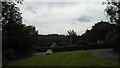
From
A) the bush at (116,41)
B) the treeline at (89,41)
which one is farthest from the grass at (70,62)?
the treeline at (89,41)

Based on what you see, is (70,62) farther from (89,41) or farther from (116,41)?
(89,41)

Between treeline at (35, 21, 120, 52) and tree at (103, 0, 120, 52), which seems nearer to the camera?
tree at (103, 0, 120, 52)

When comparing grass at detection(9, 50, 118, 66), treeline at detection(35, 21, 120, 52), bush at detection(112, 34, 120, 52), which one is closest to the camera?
grass at detection(9, 50, 118, 66)

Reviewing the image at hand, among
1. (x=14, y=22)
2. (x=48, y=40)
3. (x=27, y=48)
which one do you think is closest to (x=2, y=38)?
(x=14, y=22)

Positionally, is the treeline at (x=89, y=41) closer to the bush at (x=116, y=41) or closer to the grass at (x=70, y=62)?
the bush at (x=116, y=41)

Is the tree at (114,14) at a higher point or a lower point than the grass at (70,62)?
higher

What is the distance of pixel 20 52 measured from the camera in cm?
4609

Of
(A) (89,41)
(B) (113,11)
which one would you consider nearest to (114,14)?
(B) (113,11)

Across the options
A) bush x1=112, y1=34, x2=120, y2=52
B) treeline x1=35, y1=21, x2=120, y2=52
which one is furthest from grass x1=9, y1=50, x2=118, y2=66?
treeline x1=35, y1=21, x2=120, y2=52

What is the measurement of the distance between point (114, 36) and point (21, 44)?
20.3 meters

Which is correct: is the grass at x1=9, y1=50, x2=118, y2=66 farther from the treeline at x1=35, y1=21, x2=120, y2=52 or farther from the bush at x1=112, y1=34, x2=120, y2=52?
the treeline at x1=35, y1=21, x2=120, y2=52

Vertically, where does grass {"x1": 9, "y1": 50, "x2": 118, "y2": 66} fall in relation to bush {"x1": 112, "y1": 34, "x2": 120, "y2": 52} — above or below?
below

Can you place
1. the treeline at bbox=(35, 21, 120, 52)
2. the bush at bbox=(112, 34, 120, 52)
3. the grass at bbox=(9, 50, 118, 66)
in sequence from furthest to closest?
the treeline at bbox=(35, 21, 120, 52) < the bush at bbox=(112, 34, 120, 52) < the grass at bbox=(9, 50, 118, 66)

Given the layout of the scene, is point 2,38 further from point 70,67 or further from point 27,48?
point 27,48
